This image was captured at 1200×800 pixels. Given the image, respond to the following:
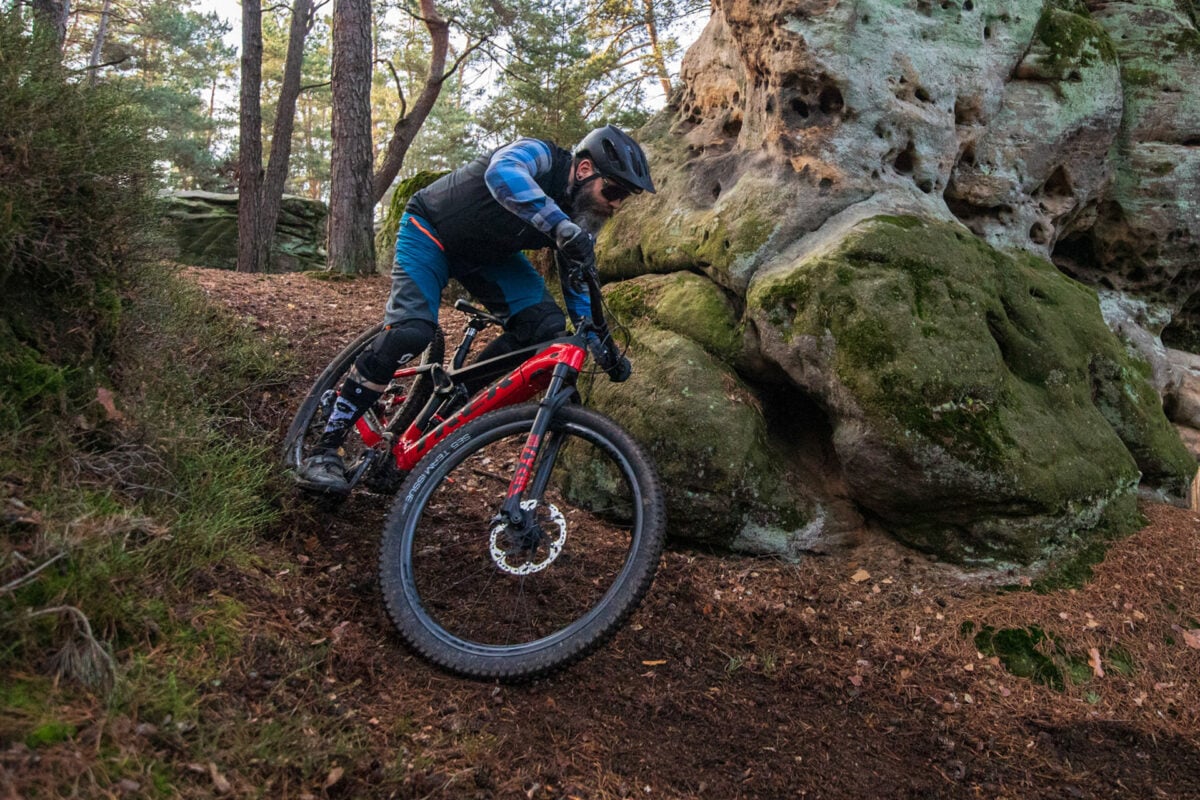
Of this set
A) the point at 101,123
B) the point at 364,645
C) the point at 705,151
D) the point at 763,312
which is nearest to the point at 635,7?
the point at 705,151

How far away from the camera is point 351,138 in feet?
32.5

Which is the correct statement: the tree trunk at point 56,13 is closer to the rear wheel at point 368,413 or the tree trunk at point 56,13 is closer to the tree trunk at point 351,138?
the rear wheel at point 368,413

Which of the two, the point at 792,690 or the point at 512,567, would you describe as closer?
the point at 512,567

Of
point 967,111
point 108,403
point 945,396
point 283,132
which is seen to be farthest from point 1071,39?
point 283,132

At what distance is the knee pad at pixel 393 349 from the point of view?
3.93 meters

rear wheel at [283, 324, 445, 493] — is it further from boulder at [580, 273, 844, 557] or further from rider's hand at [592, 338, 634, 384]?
boulder at [580, 273, 844, 557]

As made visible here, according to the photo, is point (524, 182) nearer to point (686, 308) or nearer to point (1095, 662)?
point (686, 308)

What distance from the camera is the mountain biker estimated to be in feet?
12.3

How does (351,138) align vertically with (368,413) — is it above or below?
above

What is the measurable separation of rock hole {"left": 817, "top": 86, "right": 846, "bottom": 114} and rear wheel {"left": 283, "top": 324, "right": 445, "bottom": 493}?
3141 millimetres

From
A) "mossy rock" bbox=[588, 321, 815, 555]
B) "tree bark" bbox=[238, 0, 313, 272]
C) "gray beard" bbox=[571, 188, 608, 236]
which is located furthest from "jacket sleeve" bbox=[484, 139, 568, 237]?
"tree bark" bbox=[238, 0, 313, 272]

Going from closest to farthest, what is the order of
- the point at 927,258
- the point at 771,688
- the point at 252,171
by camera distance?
the point at 771,688
the point at 927,258
the point at 252,171

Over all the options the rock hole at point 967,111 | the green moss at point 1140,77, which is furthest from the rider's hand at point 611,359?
the green moss at point 1140,77

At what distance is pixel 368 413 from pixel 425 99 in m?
11.5
